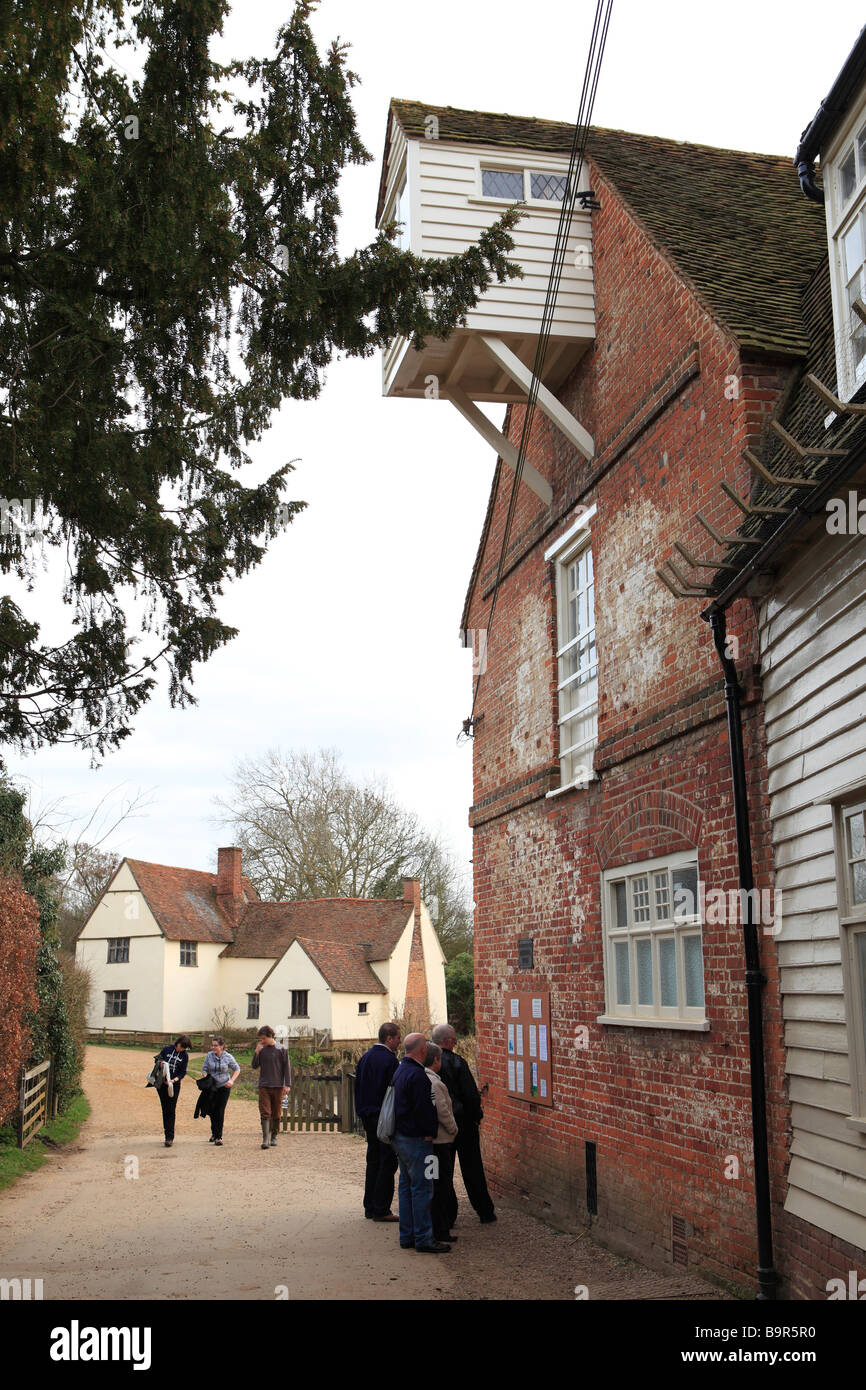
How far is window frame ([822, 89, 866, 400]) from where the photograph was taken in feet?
20.7

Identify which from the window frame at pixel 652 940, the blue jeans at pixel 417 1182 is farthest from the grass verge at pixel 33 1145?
the window frame at pixel 652 940

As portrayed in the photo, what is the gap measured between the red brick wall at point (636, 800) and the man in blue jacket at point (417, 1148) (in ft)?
4.75

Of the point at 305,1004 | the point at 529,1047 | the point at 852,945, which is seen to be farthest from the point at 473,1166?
the point at 305,1004

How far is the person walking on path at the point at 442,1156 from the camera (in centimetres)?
965

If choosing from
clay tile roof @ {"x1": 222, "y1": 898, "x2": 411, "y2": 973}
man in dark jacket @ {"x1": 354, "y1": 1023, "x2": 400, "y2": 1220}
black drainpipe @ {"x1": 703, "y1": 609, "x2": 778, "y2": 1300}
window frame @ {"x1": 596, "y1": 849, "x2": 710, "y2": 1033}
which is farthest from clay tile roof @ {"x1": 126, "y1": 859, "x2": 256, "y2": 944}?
black drainpipe @ {"x1": 703, "y1": 609, "x2": 778, "y2": 1300}

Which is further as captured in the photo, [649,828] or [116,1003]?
[116,1003]

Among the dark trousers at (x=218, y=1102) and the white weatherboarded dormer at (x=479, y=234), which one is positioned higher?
the white weatherboarded dormer at (x=479, y=234)

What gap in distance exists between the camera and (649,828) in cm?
905

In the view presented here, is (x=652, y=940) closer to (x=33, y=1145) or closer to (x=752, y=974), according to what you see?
(x=752, y=974)

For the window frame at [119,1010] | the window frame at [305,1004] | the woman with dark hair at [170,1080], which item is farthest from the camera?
the window frame at [119,1010]

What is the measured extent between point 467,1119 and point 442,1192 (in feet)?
3.02

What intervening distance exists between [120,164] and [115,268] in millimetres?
634

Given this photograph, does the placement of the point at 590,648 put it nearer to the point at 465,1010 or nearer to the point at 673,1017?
the point at 673,1017

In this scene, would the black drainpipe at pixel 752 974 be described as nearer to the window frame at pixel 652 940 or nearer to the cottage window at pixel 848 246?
the window frame at pixel 652 940
